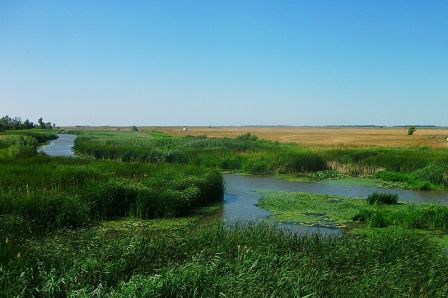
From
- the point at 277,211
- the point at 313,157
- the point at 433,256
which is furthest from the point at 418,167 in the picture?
the point at 433,256

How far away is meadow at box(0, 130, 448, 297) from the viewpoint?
6480 millimetres

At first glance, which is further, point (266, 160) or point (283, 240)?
point (266, 160)

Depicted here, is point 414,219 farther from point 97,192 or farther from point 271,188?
point 271,188

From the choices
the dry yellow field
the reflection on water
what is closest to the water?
the reflection on water

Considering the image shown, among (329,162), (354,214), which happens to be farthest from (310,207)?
(329,162)

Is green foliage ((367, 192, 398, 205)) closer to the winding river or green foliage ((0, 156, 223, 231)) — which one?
the winding river

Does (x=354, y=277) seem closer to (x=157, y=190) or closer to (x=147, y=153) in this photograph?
(x=157, y=190)

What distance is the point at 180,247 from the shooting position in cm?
823

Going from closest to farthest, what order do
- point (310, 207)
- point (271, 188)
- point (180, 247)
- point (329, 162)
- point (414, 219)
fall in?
point (180, 247) → point (414, 219) → point (310, 207) → point (271, 188) → point (329, 162)

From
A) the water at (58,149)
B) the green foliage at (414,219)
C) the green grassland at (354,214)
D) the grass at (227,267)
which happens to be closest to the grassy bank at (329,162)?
the water at (58,149)

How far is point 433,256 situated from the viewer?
9234 millimetres

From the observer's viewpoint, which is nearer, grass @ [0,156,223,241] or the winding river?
grass @ [0,156,223,241]

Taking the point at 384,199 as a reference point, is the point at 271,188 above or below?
below

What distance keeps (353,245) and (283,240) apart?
54.3 inches
